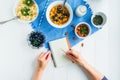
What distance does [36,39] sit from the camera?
136 centimetres

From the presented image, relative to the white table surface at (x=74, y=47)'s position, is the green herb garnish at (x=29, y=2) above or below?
above

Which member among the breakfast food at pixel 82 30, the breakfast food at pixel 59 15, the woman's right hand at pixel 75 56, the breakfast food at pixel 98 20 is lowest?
the woman's right hand at pixel 75 56

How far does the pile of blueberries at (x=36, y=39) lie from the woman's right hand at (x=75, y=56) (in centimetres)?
10

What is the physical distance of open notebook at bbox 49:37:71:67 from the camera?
1.37 meters

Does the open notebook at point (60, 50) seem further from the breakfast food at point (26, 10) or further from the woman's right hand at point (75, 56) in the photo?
the breakfast food at point (26, 10)

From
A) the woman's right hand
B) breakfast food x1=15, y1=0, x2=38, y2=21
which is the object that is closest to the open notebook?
the woman's right hand

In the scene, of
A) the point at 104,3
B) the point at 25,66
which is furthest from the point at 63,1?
the point at 25,66

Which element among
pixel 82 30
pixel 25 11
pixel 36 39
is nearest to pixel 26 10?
pixel 25 11

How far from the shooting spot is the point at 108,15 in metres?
1.40

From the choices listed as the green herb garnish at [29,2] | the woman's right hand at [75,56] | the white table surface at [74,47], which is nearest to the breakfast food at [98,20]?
the white table surface at [74,47]

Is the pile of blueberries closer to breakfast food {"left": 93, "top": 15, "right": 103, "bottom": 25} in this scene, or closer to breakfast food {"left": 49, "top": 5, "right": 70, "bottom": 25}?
breakfast food {"left": 49, "top": 5, "right": 70, "bottom": 25}

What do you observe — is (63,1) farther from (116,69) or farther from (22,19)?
(116,69)

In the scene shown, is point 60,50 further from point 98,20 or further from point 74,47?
point 98,20

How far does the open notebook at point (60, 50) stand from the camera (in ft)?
4.49
